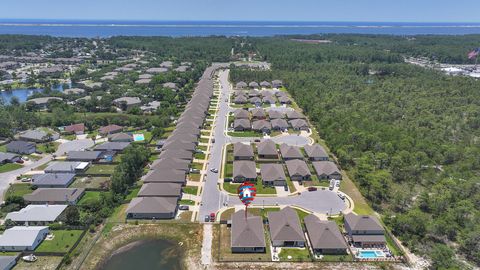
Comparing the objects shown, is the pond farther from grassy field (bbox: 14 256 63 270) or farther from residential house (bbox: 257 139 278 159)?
residential house (bbox: 257 139 278 159)

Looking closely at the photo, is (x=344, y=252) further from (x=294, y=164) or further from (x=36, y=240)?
(x=36, y=240)

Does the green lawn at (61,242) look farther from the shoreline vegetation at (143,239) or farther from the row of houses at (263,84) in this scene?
the row of houses at (263,84)

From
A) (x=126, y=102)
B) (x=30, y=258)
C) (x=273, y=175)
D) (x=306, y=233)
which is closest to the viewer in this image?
(x=30, y=258)

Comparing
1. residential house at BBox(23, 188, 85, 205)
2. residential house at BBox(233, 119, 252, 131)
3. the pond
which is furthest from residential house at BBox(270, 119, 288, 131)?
residential house at BBox(23, 188, 85, 205)

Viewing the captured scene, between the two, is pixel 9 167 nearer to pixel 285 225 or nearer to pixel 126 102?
pixel 126 102

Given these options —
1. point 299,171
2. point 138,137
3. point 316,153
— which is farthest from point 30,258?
point 316,153

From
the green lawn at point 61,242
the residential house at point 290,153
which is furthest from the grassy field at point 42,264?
the residential house at point 290,153
